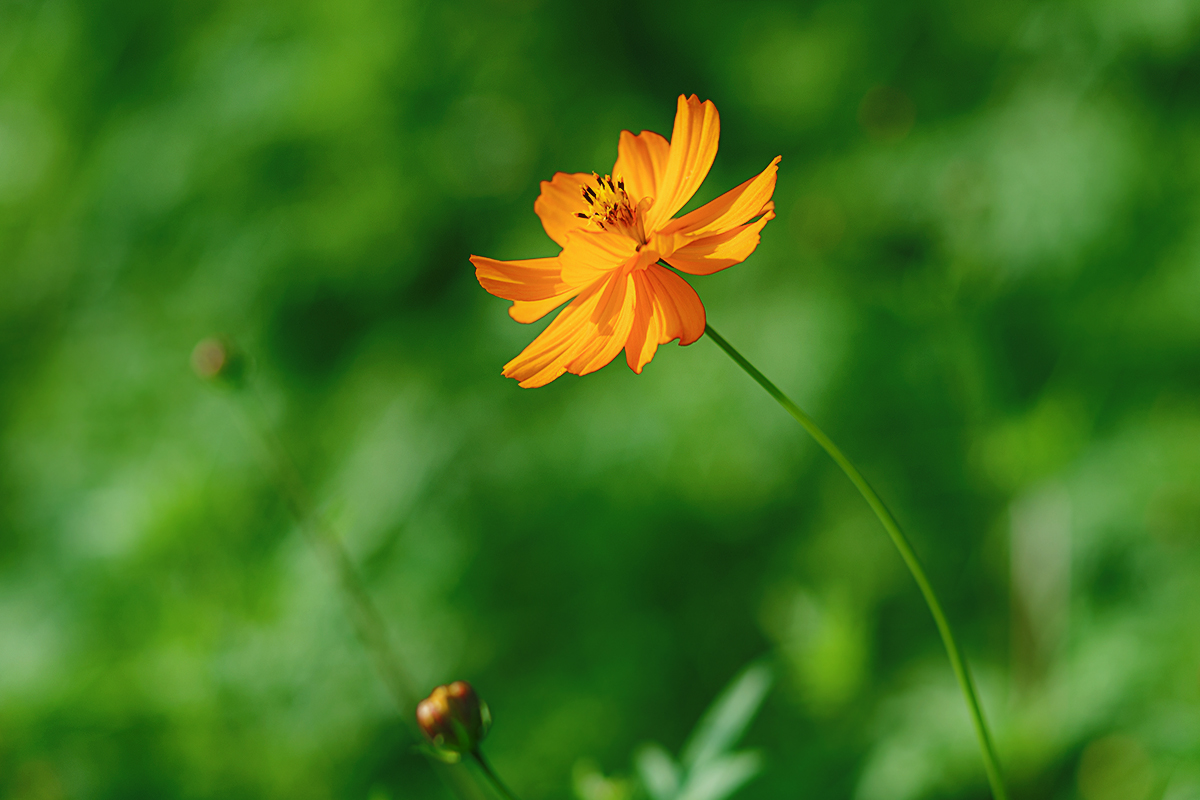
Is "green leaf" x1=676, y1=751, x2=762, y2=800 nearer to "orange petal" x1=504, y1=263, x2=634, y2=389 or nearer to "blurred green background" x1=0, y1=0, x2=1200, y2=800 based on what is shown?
"blurred green background" x1=0, y1=0, x2=1200, y2=800

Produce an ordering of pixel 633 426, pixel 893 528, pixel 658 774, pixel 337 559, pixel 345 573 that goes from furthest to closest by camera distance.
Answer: pixel 633 426, pixel 337 559, pixel 345 573, pixel 658 774, pixel 893 528

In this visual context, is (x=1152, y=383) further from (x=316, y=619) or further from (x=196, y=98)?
(x=196, y=98)

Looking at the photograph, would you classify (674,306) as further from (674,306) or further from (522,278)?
(522,278)

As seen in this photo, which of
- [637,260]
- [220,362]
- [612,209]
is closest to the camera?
[637,260]

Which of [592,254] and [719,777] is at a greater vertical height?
[592,254]

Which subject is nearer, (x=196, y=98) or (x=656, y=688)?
(x=656, y=688)

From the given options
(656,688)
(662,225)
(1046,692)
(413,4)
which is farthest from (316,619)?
(413,4)

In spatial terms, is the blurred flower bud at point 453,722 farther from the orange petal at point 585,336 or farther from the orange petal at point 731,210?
the orange petal at point 731,210

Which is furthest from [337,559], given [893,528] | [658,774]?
[893,528]
